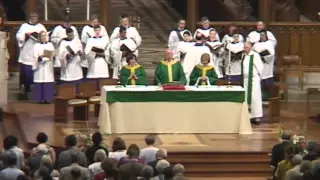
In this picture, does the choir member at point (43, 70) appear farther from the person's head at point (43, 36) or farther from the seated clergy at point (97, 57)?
the seated clergy at point (97, 57)

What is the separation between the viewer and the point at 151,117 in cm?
1662

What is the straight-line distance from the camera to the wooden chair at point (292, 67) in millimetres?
21500

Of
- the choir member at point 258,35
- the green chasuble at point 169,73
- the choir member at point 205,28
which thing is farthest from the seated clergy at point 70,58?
the choir member at point 258,35

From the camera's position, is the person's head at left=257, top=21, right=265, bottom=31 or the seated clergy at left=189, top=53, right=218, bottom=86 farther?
the person's head at left=257, top=21, right=265, bottom=31

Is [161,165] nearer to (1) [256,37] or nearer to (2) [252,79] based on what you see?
(2) [252,79]

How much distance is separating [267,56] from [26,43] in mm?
5191

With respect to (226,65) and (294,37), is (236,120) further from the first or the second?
(294,37)

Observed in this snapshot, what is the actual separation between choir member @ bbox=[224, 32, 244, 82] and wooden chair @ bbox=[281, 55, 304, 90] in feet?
4.51

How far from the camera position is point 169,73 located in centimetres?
1783

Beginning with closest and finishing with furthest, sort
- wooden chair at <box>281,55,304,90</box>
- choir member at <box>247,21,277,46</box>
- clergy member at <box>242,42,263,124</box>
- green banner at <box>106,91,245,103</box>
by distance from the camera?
Result: green banner at <box>106,91,245,103</box>
clergy member at <box>242,42,263,124</box>
choir member at <box>247,21,277,46</box>
wooden chair at <box>281,55,304,90</box>

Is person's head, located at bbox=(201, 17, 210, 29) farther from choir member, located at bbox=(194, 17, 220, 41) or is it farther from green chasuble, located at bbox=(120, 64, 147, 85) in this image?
green chasuble, located at bbox=(120, 64, 147, 85)

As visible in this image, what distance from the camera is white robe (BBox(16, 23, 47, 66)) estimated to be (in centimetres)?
2030

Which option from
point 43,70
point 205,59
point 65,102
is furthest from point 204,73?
point 43,70

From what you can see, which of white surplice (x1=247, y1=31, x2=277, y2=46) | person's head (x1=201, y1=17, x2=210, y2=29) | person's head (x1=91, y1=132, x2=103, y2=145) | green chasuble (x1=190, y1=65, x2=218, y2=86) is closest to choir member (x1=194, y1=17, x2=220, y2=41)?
person's head (x1=201, y1=17, x2=210, y2=29)
